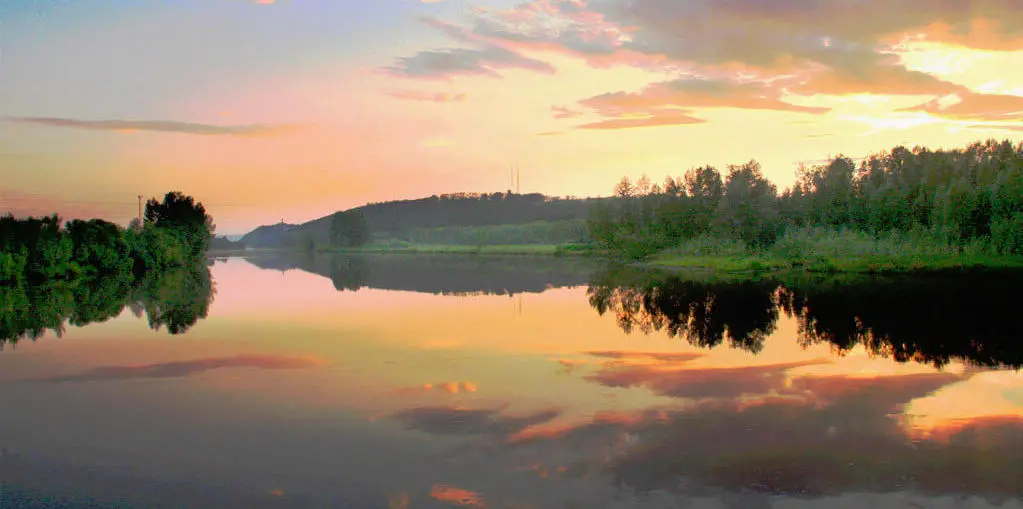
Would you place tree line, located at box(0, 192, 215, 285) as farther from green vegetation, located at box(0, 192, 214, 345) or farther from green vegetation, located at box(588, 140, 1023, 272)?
green vegetation, located at box(588, 140, 1023, 272)

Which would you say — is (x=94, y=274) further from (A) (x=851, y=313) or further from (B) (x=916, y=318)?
(B) (x=916, y=318)

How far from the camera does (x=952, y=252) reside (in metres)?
59.5

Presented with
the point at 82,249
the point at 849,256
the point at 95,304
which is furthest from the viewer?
the point at 82,249

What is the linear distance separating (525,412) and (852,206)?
78.4 metres

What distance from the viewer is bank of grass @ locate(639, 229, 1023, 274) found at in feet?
178

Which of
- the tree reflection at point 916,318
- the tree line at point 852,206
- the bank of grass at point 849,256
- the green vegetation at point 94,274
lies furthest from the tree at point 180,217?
the tree reflection at point 916,318

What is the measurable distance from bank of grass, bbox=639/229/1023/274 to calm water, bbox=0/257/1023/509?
27.3m

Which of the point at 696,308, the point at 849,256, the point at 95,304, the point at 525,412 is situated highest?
the point at 849,256

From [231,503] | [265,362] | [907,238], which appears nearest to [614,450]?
[231,503]

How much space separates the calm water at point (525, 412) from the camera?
9.62 metres

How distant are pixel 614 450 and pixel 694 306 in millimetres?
22148

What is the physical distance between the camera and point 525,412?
1366 cm

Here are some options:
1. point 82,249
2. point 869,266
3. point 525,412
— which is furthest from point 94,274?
point 869,266

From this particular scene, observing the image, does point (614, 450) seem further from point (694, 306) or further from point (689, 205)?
point (689, 205)
